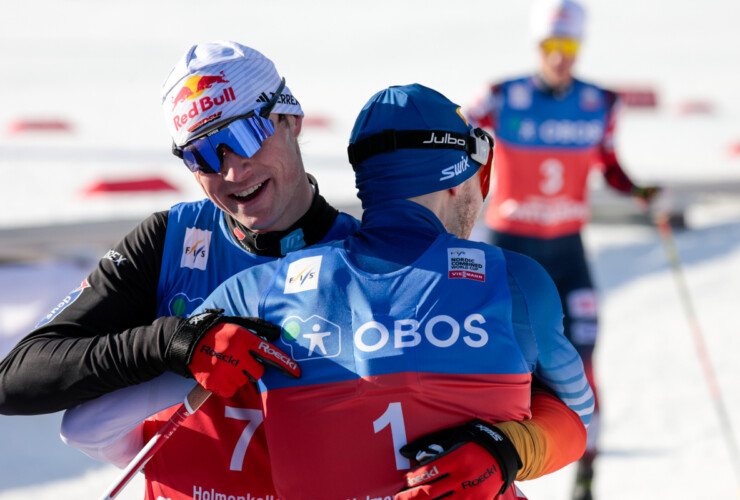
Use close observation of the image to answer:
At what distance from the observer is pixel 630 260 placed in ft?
26.1

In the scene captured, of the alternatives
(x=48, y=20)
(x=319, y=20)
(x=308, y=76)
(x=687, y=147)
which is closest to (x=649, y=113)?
(x=687, y=147)

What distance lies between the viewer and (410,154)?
191 cm

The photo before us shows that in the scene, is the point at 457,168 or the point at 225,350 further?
the point at 457,168

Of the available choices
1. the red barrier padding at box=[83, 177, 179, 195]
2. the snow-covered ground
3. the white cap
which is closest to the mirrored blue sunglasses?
the snow-covered ground

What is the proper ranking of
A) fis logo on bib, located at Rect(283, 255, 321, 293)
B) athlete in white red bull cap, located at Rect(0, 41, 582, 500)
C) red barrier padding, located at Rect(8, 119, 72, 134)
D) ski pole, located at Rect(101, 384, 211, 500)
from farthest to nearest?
red barrier padding, located at Rect(8, 119, 72, 134) → ski pole, located at Rect(101, 384, 211, 500) → athlete in white red bull cap, located at Rect(0, 41, 582, 500) → fis logo on bib, located at Rect(283, 255, 321, 293)

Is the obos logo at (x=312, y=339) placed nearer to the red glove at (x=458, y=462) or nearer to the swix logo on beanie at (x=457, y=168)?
the red glove at (x=458, y=462)

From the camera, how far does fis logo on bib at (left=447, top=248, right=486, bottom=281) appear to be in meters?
1.71

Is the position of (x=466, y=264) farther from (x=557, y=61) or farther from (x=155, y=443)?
(x=557, y=61)

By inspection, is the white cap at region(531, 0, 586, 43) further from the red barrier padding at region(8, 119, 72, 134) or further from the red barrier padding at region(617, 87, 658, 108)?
the red barrier padding at region(617, 87, 658, 108)

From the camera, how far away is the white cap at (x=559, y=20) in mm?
A: 4977

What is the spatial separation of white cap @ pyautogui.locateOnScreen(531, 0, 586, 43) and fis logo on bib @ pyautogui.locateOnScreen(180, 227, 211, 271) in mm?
3270

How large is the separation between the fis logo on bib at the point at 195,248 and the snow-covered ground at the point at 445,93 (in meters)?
2.30

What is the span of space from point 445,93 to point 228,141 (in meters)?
14.2

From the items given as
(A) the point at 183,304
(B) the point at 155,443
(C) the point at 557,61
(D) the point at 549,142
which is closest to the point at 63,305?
(A) the point at 183,304
